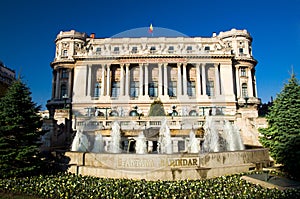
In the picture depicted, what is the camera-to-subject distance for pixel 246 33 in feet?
185

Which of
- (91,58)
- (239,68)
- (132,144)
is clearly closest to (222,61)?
(239,68)

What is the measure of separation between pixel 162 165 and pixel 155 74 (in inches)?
1575

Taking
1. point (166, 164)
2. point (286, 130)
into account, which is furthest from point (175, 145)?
point (166, 164)

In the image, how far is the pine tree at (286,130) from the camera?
11572 millimetres

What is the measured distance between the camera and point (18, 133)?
11.9 metres

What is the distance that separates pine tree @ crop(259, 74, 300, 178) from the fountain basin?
2.21 m

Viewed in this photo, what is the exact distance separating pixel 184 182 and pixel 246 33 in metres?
54.9

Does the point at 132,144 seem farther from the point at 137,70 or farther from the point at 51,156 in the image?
the point at 137,70

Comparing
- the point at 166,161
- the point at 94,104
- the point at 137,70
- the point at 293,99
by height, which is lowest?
the point at 166,161

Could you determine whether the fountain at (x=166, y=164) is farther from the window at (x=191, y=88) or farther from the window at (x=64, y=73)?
the window at (x=64, y=73)

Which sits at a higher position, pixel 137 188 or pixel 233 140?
pixel 233 140

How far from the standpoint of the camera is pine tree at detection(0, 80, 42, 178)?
1108 cm

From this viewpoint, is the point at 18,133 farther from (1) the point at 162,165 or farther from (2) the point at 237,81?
(2) the point at 237,81

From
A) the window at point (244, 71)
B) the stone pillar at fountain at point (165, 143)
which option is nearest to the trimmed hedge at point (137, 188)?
the stone pillar at fountain at point (165, 143)
